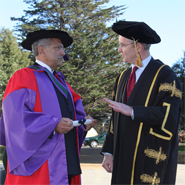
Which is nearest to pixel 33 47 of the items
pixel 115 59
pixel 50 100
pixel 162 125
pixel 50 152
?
pixel 50 100

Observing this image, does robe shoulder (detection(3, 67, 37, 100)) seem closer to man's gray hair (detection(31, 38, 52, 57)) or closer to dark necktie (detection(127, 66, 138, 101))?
man's gray hair (detection(31, 38, 52, 57))

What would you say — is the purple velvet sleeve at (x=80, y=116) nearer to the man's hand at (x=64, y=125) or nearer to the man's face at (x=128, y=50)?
the man's hand at (x=64, y=125)

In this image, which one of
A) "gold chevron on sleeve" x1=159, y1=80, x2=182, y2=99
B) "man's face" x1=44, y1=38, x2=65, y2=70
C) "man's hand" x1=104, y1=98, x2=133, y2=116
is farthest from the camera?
"man's face" x1=44, y1=38, x2=65, y2=70

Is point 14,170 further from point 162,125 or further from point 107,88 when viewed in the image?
point 107,88

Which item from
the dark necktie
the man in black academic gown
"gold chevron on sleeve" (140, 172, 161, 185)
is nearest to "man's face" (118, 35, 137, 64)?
the man in black academic gown

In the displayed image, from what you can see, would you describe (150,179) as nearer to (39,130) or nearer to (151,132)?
(151,132)

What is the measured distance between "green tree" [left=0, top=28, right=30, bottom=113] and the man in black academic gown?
1965 cm

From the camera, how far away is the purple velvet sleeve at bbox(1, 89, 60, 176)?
113 inches

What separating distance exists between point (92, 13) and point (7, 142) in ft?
72.5

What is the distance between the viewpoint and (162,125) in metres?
2.55

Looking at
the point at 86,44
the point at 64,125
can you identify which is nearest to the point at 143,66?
the point at 64,125

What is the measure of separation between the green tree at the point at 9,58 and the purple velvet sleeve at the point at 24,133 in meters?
19.2

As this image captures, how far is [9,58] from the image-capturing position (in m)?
22.3

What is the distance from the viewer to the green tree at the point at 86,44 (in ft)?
71.6
